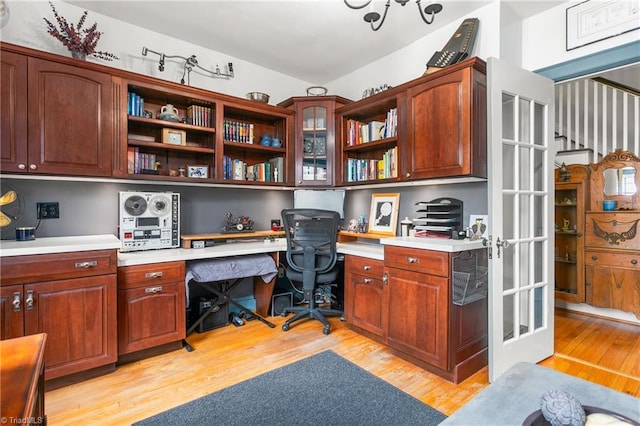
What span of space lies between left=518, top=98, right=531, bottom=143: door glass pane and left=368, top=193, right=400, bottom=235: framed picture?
116 cm

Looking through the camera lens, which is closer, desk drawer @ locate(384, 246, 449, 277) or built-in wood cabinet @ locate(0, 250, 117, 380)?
built-in wood cabinet @ locate(0, 250, 117, 380)

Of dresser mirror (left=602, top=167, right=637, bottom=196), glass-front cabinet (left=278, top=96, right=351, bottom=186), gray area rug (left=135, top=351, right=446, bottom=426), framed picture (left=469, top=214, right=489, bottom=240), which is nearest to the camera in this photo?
gray area rug (left=135, top=351, right=446, bottom=426)

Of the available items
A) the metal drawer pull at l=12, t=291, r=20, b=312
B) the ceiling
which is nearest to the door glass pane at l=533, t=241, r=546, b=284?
the ceiling

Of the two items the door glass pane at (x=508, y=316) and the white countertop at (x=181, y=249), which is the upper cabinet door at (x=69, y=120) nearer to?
the white countertop at (x=181, y=249)

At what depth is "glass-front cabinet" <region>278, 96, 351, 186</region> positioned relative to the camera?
3.33m

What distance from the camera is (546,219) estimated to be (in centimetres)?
240

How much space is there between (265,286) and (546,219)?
252cm

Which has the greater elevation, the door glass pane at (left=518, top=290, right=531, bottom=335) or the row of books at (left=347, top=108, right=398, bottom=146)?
the row of books at (left=347, top=108, right=398, bottom=146)

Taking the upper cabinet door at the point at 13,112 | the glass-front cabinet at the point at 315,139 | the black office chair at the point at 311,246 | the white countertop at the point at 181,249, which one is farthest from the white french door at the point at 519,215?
the upper cabinet door at the point at 13,112

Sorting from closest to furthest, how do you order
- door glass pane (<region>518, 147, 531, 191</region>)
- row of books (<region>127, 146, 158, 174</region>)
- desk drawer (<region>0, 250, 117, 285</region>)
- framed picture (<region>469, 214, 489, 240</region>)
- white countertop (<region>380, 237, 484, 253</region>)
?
desk drawer (<region>0, 250, 117, 285</region>), white countertop (<region>380, 237, 484, 253</region>), door glass pane (<region>518, 147, 531, 191</region>), framed picture (<region>469, 214, 489, 240</region>), row of books (<region>127, 146, 158, 174</region>)

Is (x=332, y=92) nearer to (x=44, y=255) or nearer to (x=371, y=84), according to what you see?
(x=371, y=84)

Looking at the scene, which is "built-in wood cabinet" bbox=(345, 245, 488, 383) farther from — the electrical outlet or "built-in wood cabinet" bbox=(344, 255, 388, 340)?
the electrical outlet

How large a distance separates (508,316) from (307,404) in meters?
1.50

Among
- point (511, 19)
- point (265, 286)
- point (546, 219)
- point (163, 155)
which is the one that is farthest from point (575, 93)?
point (163, 155)
